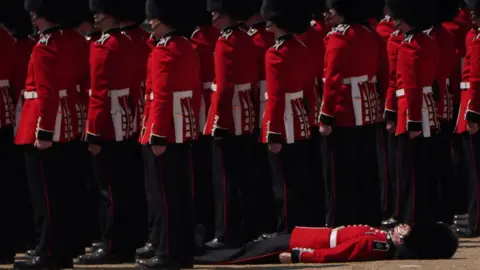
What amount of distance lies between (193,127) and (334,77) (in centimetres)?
190

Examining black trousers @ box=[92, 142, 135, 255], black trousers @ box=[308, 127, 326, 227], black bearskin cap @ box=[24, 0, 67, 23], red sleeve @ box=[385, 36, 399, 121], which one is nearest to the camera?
black bearskin cap @ box=[24, 0, 67, 23]

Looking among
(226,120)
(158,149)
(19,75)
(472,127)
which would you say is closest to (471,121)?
(472,127)

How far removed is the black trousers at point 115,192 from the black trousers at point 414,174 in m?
2.15

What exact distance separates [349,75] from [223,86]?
1.00 metres

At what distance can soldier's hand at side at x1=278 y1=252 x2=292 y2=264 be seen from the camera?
11594mm

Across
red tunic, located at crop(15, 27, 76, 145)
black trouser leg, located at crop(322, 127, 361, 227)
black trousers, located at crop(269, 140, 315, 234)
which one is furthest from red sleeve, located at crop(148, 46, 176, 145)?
black trouser leg, located at crop(322, 127, 361, 227)

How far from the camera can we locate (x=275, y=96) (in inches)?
472

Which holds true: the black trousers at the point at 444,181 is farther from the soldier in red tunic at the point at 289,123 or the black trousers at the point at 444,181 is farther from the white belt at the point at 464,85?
the soldier in red tunic at the point at 289,123

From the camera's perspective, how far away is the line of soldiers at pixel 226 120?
36.2 ft

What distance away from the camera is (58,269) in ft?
36.3

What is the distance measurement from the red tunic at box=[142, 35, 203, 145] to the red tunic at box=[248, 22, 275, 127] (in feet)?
5.43

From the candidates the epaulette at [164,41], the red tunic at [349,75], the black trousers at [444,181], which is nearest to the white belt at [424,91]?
the red tunic at [349,75]

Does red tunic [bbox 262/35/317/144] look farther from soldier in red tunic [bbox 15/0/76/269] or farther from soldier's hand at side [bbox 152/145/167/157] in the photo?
soldier in red tunic [bbox 15/0/76/269]

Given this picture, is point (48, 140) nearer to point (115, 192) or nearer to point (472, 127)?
point (115, 192)
